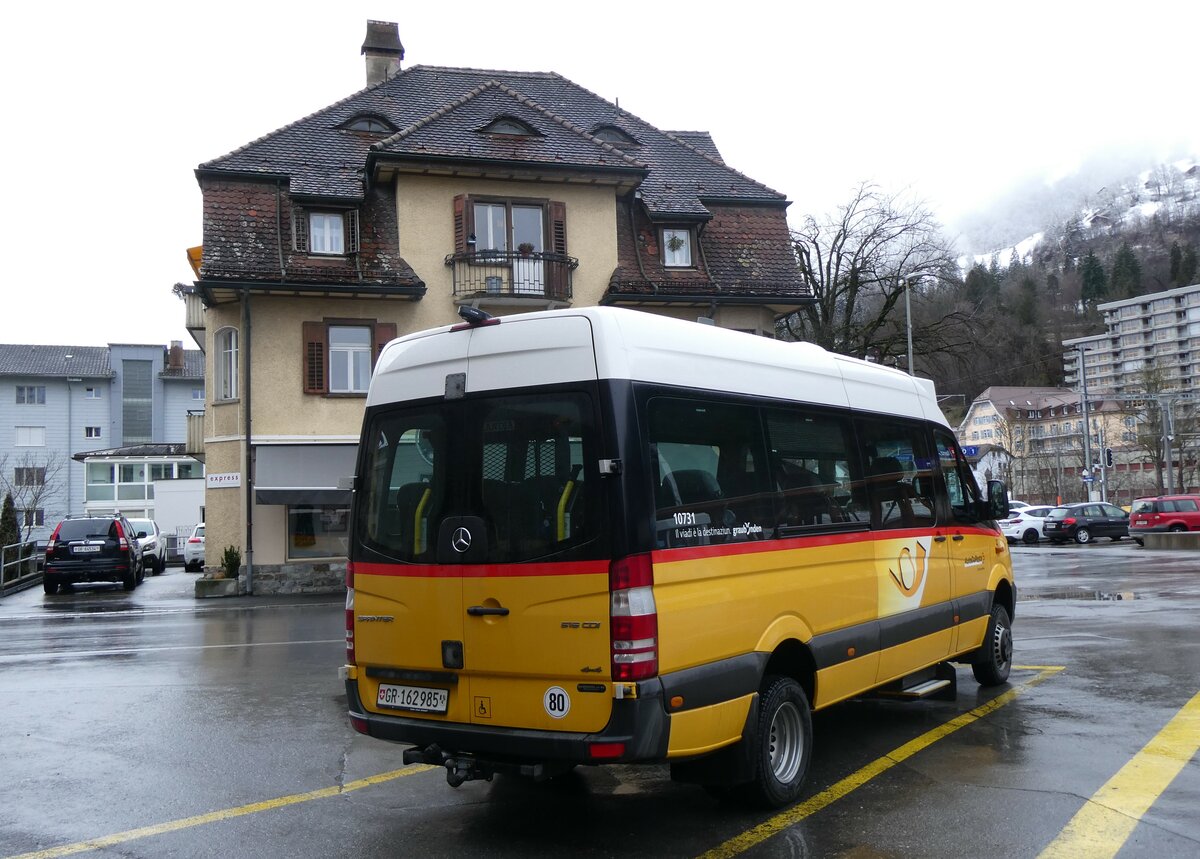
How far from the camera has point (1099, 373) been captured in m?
166

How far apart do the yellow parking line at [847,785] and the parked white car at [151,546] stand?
32598 millimetres

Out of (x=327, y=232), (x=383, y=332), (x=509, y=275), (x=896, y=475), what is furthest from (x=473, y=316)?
(x=327, y=232)

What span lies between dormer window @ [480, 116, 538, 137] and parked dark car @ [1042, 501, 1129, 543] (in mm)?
28022

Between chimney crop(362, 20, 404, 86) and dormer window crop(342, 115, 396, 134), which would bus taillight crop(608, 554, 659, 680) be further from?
Answer: chimney crop(362, 20, 404, 86)

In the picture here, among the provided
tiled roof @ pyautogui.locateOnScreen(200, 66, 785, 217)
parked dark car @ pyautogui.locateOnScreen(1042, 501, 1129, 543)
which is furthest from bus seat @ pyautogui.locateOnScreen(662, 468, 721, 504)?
parked dark car @ pyautogui.locateOnScreen(1042, 501, 1129, 543)

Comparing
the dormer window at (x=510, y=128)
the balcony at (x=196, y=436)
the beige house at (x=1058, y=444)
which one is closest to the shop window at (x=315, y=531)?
the balcony at (x=196, y=436)

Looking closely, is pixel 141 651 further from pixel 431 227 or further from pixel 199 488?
pixel 199 488

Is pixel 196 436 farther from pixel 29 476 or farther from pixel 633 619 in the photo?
pixel 29 476

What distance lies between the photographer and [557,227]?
26.8m

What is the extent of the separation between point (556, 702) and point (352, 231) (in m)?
22.3

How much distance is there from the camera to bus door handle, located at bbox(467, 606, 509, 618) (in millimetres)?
5688

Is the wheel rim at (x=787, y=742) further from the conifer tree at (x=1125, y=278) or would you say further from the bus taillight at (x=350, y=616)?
the conifer tree at (x=1125, y=278)

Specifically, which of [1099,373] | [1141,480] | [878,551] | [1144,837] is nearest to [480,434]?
[878,551]

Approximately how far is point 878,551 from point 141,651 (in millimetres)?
10317
